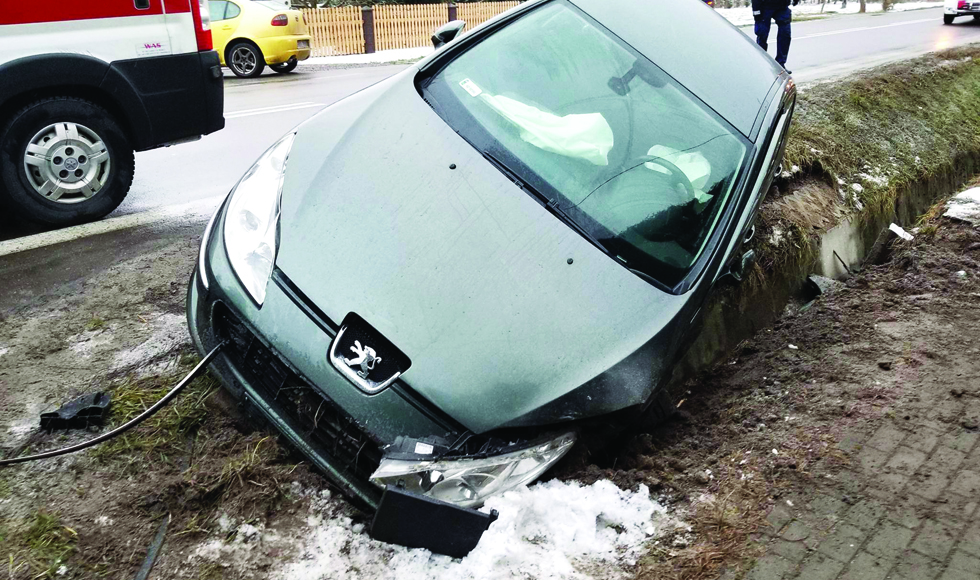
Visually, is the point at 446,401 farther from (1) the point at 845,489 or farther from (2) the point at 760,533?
(1) the point at 845,489

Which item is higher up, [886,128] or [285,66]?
[886,128]

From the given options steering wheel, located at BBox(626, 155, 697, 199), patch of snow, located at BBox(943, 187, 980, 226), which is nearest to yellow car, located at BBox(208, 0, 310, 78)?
patch of snow, located at BBox(943, 187, 980, 226)

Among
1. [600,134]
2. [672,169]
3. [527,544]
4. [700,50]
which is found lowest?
[527,544]

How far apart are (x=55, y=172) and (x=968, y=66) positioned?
33.4 ft

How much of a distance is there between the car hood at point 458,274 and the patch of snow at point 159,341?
40.0 inches

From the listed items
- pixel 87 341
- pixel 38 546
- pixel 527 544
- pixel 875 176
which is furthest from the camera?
pixel 875 176

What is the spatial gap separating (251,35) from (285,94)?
3.41 meters

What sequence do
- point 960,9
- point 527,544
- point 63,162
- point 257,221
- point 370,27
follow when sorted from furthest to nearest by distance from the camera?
point 960,9
point 370,27
point 63,162
point 257,221
point 527,544

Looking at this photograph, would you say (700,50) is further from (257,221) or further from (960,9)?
(960,9)

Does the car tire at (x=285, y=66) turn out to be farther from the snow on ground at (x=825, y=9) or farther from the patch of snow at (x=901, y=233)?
the snow on ground at (x=825, y=9)

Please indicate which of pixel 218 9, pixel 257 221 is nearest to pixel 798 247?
pixel 257 221

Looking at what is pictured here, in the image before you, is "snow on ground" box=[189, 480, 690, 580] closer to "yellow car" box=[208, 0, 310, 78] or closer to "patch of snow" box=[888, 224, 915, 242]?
"patch of snow" box=[888, 224, 915, 242]

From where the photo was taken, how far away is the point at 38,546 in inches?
96.1

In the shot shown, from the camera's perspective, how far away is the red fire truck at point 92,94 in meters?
4.48
